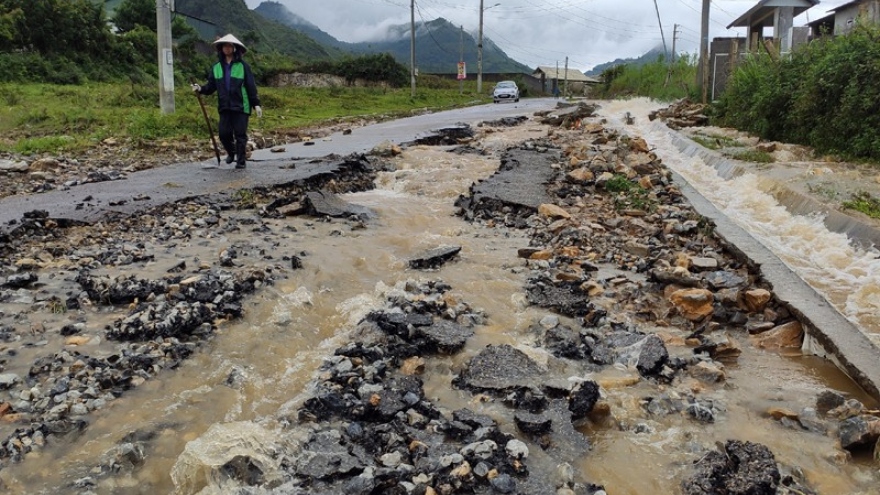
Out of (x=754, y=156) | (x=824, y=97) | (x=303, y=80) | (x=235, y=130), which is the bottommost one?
(x=754, y=156)

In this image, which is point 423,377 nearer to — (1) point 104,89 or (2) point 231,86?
(2) point 231,86

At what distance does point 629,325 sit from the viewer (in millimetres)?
4246

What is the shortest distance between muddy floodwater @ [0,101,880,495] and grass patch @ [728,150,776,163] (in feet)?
11.7

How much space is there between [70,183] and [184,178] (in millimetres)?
1296

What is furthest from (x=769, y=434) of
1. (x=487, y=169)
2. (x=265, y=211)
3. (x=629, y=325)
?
(x=487, y=169)

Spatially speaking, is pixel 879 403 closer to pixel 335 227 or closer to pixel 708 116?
pixel 335 227

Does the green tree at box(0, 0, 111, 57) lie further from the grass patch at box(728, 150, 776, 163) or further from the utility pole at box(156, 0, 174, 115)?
the grass patch at box(728, 150, 776, 163)

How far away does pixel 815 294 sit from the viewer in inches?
172

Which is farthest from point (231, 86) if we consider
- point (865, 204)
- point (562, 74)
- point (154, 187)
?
point (562, 74)

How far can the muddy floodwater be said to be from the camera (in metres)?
2.67

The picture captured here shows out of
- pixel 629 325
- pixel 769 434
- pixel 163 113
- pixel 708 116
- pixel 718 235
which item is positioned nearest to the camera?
pixel 769 434

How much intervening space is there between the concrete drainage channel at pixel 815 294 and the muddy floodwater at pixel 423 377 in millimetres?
108

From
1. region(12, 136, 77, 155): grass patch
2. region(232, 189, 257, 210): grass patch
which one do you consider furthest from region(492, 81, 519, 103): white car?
region(232, 189, 257, 210): grass patch

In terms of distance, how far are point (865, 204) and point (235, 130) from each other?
7558 mm
